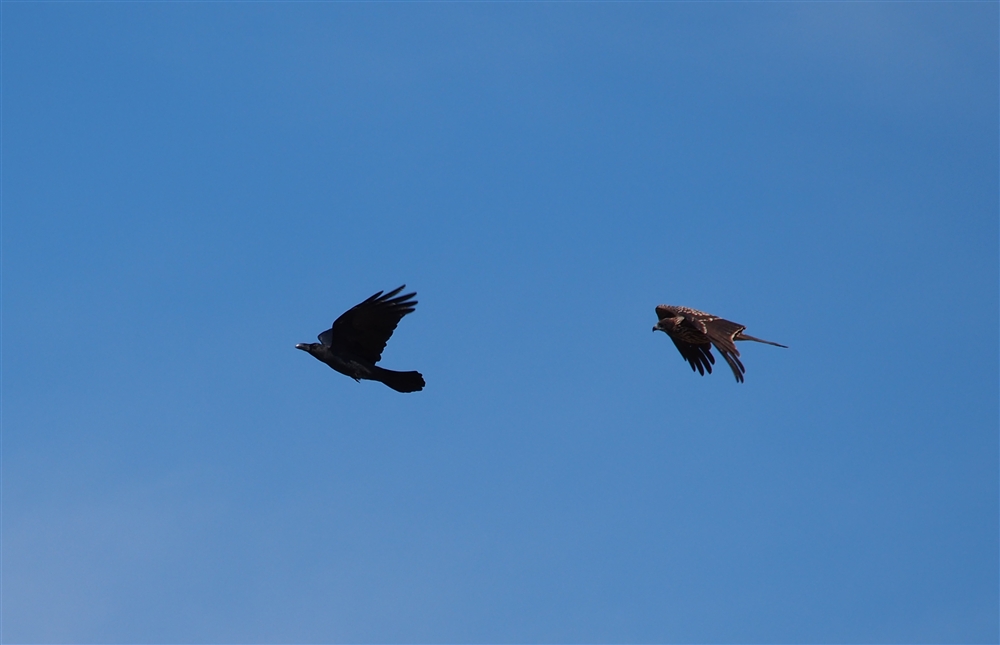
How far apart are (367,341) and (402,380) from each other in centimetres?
115

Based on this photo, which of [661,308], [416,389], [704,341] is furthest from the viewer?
[661,308]

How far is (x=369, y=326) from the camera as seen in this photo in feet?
74.3

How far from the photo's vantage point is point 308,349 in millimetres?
23266

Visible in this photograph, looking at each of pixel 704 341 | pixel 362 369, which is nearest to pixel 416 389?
pixel 362 369

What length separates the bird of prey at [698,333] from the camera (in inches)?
927

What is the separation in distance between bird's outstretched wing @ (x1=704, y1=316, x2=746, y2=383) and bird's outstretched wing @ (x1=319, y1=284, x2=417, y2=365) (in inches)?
244

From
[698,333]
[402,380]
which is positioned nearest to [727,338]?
[698,333]

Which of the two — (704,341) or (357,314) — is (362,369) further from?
(704,341)

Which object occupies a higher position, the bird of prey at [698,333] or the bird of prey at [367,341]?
the bird of prey at [698,333]

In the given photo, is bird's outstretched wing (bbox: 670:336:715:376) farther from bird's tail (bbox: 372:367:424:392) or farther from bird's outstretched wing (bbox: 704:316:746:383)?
bird's tail (bbox: 372:367:424:392)

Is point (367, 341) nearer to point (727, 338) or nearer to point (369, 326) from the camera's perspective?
point (369, 326)

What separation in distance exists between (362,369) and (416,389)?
1256 millimetres

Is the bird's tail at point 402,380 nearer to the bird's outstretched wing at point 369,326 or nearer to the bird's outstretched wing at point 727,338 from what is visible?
the bird's outstretched wing at point 369,326

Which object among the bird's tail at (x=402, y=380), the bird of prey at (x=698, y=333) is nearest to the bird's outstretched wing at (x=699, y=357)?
the bird of prey at (x=698, y=333)
